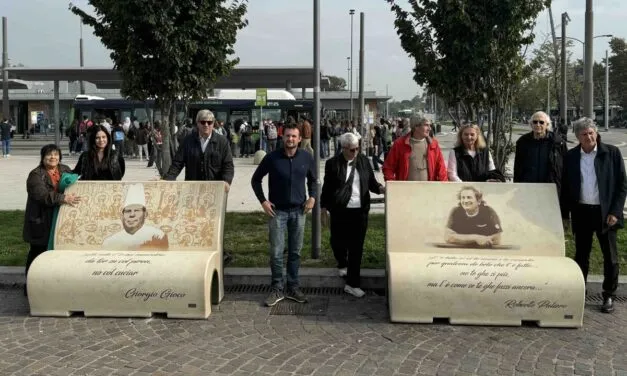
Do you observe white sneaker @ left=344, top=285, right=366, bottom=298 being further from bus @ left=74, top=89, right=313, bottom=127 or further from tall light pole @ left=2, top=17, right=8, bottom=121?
tall light pole @ left=2, top=17, right=8, bottom=121

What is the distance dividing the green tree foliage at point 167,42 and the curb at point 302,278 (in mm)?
2993

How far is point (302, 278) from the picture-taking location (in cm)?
688

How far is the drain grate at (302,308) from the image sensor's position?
5887 millimetres

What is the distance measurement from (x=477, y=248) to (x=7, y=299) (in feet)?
15.1

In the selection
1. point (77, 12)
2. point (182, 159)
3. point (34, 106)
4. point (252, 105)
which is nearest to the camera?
point (182, 159)

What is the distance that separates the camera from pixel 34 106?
4956 cm

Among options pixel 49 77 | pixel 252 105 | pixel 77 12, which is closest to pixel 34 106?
pixel 49 77

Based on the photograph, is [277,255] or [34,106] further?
[34,106]

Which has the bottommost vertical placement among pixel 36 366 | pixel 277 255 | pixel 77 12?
pixel 36 366

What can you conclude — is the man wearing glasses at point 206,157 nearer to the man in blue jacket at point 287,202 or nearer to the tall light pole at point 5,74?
Answer: the man in blue jacket at point 287,202

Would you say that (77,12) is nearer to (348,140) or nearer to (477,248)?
(348,140)

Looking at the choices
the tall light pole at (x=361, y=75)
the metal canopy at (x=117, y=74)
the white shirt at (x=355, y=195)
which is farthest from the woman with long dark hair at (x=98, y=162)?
the metal canopy at (x=117, y=74)

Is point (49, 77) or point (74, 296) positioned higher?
point (49, 77)

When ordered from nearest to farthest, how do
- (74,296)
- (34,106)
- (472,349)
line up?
(472,349)
(74,296)
(34,106)
